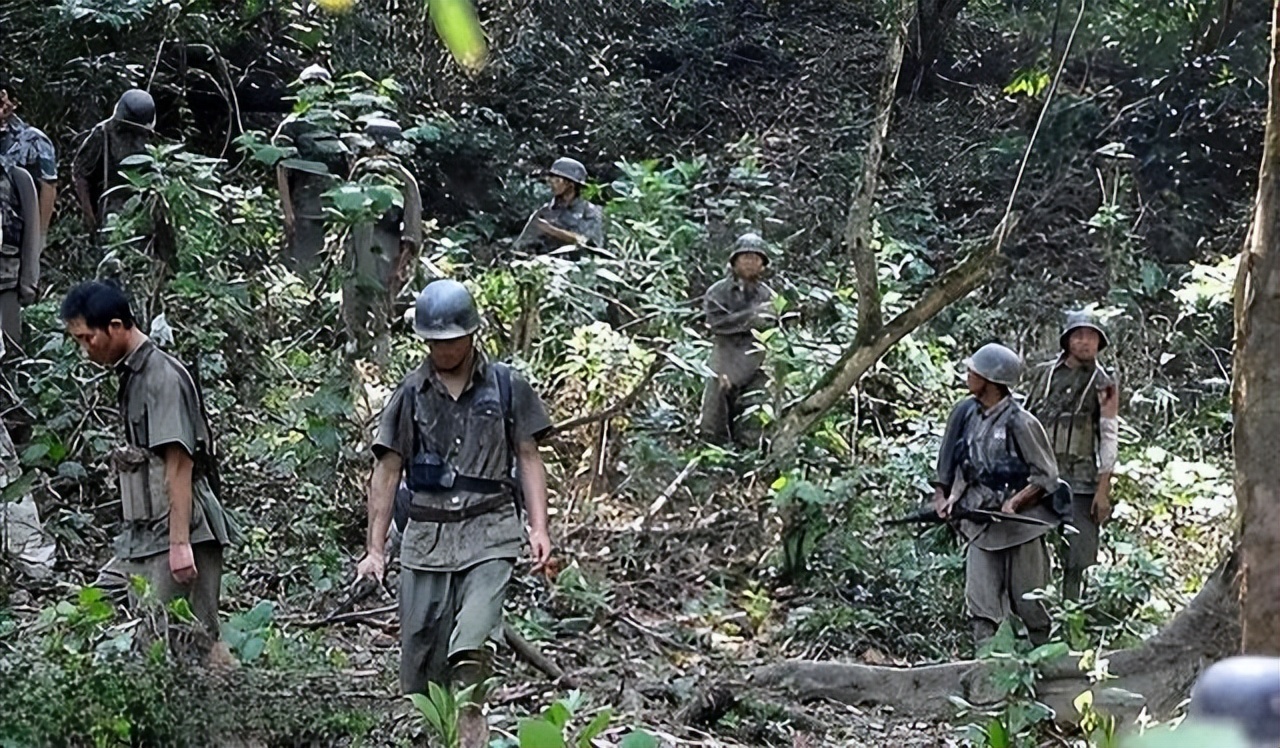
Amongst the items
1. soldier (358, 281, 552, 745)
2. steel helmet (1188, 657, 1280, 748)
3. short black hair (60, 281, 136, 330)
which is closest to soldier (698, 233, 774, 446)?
soldier (358, 281, 552, 745)

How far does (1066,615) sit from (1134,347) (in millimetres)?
4898

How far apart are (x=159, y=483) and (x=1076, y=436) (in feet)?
17.1

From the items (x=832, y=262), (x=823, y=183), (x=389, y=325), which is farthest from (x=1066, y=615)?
(x=823, y=183)

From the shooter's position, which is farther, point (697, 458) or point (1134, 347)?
point (1134, 347)

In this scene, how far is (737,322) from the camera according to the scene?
11500 mm

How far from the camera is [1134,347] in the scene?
11602 mm

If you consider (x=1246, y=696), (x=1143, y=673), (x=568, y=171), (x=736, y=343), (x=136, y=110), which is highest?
(x=136, y=110)

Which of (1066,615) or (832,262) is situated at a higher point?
(832,262)

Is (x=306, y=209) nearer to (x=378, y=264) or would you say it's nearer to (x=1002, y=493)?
(x=378, y=264)

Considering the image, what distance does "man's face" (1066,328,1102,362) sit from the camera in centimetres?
877

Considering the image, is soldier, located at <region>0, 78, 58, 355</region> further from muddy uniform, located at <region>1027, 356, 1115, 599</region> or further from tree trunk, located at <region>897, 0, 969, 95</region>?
tree trunk, located at <region>897, 0, 969, 95</region>

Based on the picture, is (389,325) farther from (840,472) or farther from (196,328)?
(840,472)

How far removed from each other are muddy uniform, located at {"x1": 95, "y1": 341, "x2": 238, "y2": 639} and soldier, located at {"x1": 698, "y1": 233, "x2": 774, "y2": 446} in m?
5.32

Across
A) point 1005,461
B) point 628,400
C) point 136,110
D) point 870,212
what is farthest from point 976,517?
point 136,110
